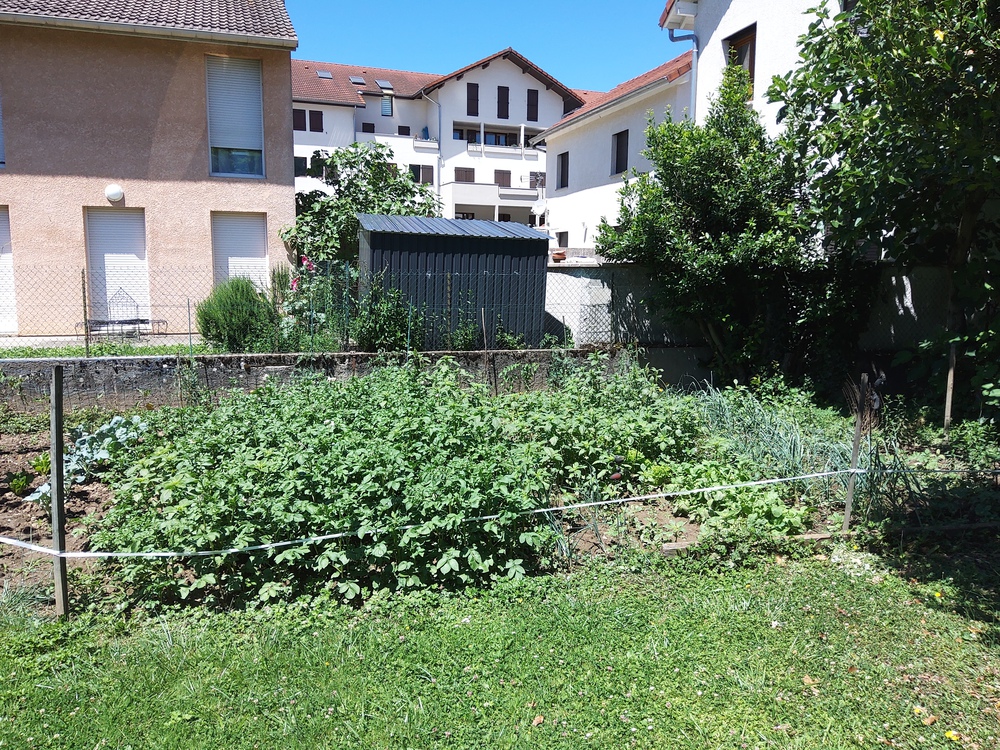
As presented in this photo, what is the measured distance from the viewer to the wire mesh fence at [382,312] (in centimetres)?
1014

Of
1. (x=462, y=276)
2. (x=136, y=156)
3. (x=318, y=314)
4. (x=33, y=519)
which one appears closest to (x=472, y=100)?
(x=136, y=156)

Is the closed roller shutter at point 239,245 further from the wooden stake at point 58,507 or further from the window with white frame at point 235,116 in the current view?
the wooden stake at point 58,507

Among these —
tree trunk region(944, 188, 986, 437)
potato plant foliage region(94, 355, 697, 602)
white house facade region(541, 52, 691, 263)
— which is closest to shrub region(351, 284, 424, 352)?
potato plant foliage region(94, 355, 697, 602)

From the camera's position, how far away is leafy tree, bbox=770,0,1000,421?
5.97 m

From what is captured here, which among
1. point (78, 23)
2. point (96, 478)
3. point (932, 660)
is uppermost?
point (78, 23)

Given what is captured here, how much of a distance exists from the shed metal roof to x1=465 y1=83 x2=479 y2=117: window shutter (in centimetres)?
2911

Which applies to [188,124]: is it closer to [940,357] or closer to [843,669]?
[940,357]

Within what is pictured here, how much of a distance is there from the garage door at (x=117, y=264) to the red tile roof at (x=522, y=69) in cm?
2751

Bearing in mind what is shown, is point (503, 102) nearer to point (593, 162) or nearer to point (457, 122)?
point (457, 122)

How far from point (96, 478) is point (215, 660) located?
10.6 feet

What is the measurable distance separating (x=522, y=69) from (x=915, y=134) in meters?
35.8

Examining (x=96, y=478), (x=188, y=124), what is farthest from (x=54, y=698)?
(x=188, y=124)

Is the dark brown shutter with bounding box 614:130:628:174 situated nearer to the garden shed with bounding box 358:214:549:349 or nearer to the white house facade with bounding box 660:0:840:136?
the white house facade with bounding box 660:0:840:136

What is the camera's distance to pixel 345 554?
4254 millimetres
